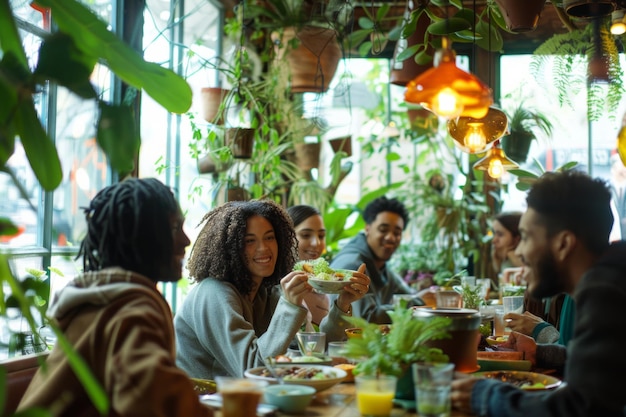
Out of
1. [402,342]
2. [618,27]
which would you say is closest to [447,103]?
[402,342]

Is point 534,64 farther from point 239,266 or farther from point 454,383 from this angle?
point 454,383

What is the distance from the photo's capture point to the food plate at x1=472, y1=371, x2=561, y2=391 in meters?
2.26

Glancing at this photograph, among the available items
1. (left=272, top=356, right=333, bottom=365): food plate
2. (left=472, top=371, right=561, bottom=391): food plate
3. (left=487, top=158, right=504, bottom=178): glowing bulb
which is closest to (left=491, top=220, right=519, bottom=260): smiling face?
(left=487, top=158, right=504, bottom=178): glowing bulb

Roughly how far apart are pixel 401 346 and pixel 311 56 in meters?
3.64

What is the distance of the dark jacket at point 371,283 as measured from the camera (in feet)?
15.5

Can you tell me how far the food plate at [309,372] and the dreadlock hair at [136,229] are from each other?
1.63 feet

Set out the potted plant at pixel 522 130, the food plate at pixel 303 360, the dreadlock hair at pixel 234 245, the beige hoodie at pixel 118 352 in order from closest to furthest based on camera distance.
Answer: the beige hoodie at pixel 118 352
the food plate at pixel 303 360
the dreadlock hair at pixel 234 245
the potted plant at pixel 522 130

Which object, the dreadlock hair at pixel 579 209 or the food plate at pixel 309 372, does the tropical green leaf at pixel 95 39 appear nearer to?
the food plate at pixel 309 372

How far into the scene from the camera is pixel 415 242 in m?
6.86

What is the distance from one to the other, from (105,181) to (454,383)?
2384 millimetres

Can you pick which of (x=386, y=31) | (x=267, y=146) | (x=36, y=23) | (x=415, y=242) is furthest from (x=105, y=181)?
(x=415, y=242)

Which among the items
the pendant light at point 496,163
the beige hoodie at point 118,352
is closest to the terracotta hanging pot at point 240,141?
the pendant light at point 496,163

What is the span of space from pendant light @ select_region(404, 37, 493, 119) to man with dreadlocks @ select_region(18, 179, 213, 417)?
2.52 ft

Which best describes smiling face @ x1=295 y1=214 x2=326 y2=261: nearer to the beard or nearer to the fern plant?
the fern plant
